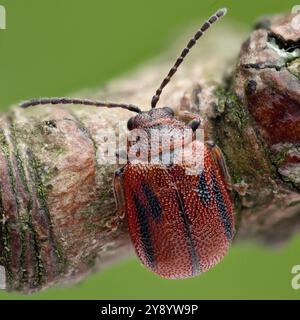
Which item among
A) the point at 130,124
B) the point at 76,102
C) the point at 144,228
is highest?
the point at 76,102

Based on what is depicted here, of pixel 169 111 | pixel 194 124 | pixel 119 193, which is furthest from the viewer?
pixel 169 111

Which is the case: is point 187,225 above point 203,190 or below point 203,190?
below

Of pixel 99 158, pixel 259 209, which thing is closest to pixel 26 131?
pixel 99 158

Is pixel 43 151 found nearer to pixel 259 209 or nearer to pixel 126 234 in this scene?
pixel 126 234

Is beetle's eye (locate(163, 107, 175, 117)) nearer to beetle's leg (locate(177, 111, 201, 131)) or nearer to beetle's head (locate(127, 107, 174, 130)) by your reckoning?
beetle's head (locate(127, 107, 174, 130))

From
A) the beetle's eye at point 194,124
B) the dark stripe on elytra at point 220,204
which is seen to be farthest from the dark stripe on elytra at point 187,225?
the beetle's eye at point 194,124

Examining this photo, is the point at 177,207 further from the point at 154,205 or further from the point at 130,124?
the point at 130,124

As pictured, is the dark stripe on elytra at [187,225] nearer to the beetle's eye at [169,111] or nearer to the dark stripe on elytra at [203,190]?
the dark stripe on elytra at [203,190]

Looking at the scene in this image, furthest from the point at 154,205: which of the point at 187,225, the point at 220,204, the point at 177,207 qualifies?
the point at 220,204

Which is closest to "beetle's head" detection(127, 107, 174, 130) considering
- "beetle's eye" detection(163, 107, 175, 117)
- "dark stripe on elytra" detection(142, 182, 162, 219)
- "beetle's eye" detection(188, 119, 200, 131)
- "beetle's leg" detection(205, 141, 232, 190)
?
"beetle's eye" detection(163, 107, 175, 117)
